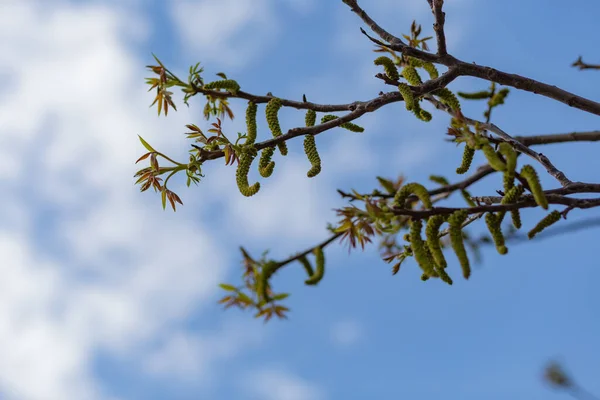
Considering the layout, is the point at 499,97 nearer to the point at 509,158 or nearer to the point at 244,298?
the point at 509,158

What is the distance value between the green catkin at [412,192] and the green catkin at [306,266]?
50 centimetres

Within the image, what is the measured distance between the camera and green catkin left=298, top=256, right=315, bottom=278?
3012 mm

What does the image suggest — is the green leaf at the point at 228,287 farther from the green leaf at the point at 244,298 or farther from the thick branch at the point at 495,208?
the thick branch at the point at 495,208

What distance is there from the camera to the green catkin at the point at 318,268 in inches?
116

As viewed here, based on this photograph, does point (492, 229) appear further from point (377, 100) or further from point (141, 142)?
point (141, 142)

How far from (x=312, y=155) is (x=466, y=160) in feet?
3.01

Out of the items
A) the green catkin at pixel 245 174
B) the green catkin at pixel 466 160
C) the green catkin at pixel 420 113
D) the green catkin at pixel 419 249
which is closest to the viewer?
the green catkin at pixel 419 249

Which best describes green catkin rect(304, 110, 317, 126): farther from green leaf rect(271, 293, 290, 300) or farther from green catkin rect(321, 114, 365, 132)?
green leaf rect(271, 293, 290, 300)

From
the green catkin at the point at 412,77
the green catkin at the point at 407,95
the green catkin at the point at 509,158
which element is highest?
the green catkin at the point at 412,77

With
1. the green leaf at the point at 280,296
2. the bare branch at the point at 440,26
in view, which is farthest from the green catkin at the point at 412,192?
the bare branch at the point at 440,26

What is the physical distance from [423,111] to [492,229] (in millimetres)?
1242

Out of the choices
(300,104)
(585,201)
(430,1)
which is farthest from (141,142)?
(585,201)

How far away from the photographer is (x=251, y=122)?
4047 mm

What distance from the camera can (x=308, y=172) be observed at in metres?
3.98
